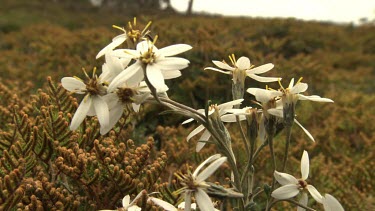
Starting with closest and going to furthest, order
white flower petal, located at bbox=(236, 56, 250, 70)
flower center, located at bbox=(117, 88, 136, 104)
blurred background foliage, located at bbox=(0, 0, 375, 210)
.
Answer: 1. flower center, located at bbox=(117, 88, 136, 104)
2. white flower petal, located at bbox=(236, 56, 250, 70)
3. blurred background foliage, located at bbox=(0, 0, 375, 210)

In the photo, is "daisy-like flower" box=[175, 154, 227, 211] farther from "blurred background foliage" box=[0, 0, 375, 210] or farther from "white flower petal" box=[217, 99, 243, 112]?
"blurred background foliage" box=[0, 0, 375, 210]

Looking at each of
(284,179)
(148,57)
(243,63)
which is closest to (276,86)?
(243,63)

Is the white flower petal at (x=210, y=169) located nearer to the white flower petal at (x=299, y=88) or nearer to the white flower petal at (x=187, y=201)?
the white flower petal at (x=187, y=201)

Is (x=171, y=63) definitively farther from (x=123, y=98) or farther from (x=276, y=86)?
(x=276, y=86)

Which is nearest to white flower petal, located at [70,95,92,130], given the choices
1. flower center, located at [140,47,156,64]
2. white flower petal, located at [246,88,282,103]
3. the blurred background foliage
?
flower center, located at [140,47,156,64]

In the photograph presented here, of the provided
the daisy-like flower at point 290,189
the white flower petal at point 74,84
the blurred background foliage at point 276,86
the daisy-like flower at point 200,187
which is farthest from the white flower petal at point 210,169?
the blurred background foliage at point 276,86

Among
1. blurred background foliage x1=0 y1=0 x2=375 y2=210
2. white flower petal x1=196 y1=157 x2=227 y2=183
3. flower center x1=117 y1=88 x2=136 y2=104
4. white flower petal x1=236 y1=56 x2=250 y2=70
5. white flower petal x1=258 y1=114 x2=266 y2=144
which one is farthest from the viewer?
blurred background foliage x1=0 y1=0 x2=375 y2=210

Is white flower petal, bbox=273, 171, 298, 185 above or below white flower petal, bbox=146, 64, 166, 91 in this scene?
below
